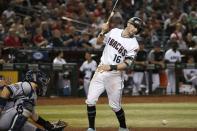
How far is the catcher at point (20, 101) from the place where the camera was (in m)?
7.75

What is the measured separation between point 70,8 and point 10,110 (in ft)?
45.4

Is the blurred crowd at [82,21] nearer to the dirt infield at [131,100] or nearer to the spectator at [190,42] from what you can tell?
the spectator at [190,42]

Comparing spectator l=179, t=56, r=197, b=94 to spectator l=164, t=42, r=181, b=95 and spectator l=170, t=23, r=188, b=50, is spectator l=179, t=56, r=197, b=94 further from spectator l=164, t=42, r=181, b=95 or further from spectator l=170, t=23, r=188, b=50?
spectator l=170, t=23, r=188, b=50

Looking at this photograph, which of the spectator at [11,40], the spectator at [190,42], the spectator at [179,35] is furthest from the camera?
the spectator at [190,42]

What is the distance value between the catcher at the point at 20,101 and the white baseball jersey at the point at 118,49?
6.29ft

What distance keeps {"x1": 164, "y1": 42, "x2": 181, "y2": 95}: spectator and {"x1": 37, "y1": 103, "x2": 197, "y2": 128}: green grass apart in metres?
3.03

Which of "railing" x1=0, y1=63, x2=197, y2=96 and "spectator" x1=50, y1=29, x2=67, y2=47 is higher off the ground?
"spectator" x1=50, y1=29, x2=67, y2=47

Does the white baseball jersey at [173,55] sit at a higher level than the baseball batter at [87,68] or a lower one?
higher

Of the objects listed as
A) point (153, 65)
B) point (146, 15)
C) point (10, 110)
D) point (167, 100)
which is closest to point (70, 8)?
point (146, 15)

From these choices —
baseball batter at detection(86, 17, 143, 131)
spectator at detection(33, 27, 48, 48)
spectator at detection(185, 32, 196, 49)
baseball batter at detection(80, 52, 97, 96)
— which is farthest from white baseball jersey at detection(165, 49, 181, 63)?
baseball batter at detection(86, 17, 143, 131)

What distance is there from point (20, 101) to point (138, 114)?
5.80 metres

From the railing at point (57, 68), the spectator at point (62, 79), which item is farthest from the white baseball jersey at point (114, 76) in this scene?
the spectator at point (62, 79)

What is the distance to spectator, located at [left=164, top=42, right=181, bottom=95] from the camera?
18.7 meters

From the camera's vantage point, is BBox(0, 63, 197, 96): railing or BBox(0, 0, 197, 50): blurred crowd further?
BBox(0, 0, 197, 50): blurred crowd
